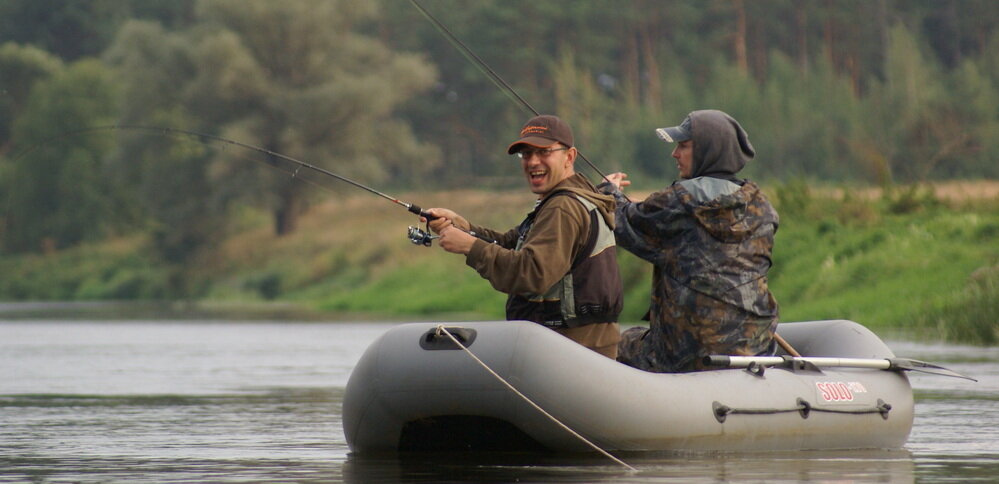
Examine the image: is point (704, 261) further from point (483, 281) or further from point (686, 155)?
point (483, 281)

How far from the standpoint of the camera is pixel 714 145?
24.5 ft

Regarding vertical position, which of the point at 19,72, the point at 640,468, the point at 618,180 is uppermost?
the point at 19,72

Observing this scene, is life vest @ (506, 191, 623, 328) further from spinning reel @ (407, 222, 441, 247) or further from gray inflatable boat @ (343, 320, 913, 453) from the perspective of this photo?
spinning reel @ (407, 222, 441, 247)

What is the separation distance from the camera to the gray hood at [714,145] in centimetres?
746

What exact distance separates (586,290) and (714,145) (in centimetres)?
80

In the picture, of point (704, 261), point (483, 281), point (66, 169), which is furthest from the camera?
point (66, 169)

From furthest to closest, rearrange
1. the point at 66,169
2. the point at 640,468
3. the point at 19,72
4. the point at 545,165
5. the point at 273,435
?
the point at 19,72
the point at 66,169
the point at 273,435
the point at 545,165
the point at 640,468

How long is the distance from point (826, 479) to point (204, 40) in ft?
138

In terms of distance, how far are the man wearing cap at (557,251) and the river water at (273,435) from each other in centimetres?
54

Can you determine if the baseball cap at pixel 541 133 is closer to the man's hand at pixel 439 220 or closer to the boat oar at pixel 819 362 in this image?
the man's hand at pixel 439 220

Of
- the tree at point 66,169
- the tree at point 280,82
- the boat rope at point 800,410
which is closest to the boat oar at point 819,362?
the boat rope at point 800,410

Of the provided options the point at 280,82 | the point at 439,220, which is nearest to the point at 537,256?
the point at 439,220

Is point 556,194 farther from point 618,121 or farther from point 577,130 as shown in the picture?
point 618,121

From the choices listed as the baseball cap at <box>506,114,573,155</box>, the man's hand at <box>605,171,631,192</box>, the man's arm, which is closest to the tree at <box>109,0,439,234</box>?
the man's hand at <box>605,171,631,192</box>
